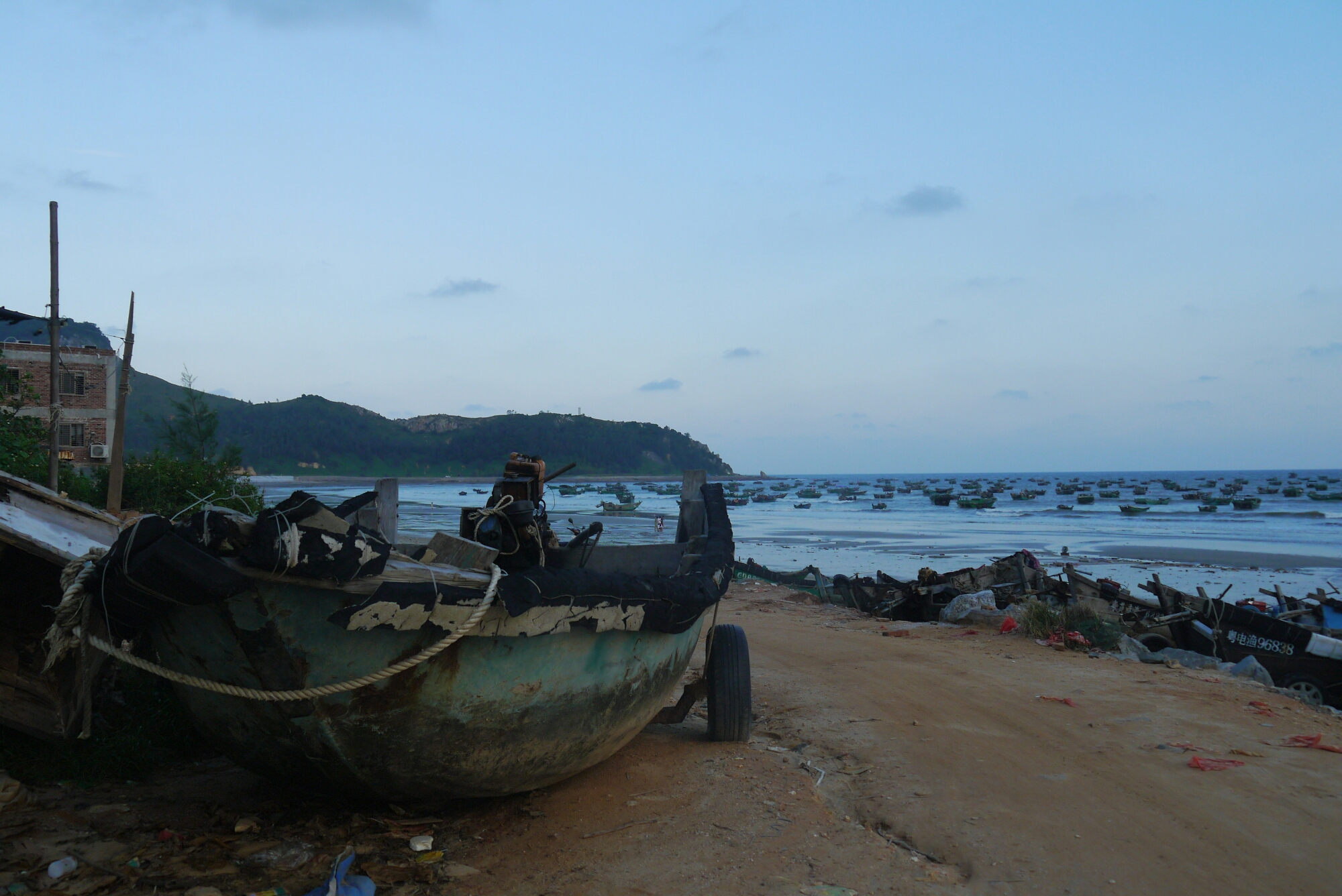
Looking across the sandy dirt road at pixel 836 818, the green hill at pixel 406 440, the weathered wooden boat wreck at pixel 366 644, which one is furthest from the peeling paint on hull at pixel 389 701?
the green hill at pixel 406 440

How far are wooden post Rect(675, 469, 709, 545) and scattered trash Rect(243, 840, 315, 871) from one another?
3797 millimetres

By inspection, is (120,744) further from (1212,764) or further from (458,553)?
(1212,764)

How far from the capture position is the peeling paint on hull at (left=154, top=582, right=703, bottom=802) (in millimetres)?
3023

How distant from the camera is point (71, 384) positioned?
33.1 m

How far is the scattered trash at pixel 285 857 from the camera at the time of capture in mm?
3281

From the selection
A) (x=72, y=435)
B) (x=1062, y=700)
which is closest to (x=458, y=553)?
(x=1062, y=700)

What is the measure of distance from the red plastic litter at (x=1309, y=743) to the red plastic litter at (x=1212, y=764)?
2.48 ft

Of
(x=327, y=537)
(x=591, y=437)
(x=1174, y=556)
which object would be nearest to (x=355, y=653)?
(x=327, y=537)

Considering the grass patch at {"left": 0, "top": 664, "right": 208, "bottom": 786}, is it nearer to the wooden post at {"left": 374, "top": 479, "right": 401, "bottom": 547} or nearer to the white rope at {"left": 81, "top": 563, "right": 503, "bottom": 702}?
the white rope at {"left": 81, "top": 563, "right": 503, "bottom": 702}

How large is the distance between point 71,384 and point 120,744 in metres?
36.4

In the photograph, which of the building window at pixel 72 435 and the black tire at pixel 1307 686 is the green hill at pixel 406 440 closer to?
the building window at pixel 72 435

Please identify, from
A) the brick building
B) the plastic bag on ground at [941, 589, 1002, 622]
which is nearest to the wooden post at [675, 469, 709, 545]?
the plastic bag on ground at [941, 589, 1002, 622]

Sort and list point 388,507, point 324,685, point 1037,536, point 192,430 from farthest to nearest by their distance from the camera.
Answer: point 1037,536 → point 192,430 → point 388,507 → point 324,685

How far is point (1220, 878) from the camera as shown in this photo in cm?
363
